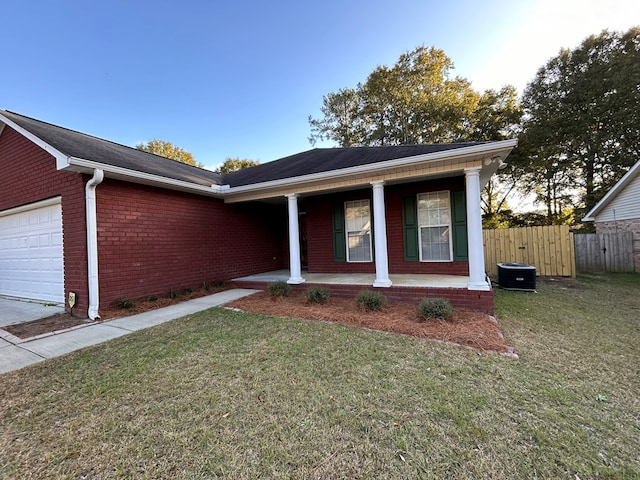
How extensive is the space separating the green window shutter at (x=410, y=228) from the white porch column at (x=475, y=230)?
1.98 m

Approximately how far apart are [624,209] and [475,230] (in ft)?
34.8

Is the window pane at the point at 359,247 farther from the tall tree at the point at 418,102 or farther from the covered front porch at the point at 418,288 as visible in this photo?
the tall tree at the point at 418,102

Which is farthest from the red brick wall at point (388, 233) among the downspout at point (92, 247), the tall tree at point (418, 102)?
the tall tree at point (418, 102)

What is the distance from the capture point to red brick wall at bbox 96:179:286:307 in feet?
18.7

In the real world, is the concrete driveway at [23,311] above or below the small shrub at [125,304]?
below

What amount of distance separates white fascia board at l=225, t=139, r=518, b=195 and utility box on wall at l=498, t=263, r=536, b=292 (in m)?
3.77

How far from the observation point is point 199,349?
12.1ft

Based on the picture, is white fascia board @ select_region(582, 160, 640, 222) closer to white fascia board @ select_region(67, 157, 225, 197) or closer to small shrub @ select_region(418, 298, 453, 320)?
small shrub @ select_region(418, 298, 453, 320)

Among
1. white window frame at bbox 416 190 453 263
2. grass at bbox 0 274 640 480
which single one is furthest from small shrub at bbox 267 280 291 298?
white window frame at bbox 416 190 453 263

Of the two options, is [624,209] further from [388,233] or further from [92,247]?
[92,247]

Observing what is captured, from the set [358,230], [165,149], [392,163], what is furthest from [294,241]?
[165,149]

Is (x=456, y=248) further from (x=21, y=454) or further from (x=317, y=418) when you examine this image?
(x=21, y=454)

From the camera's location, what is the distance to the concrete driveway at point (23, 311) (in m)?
5.43

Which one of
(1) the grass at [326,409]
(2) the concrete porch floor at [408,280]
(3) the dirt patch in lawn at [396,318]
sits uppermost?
(2) the concrete porch floor at [408,280]
